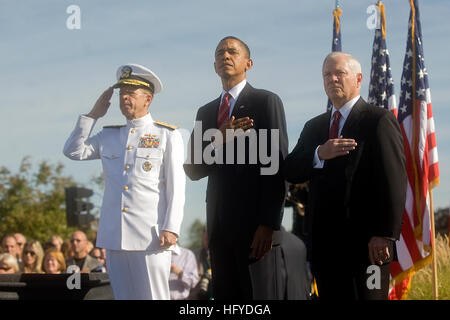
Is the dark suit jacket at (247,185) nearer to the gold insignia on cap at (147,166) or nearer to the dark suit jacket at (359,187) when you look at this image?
the dark suit jacket at (359,187)

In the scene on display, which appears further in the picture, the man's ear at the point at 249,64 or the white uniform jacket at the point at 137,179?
the white uniform jacket at the point at 137,179

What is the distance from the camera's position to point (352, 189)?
13.5ft

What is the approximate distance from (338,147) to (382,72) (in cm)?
584

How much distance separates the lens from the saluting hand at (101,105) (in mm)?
5039

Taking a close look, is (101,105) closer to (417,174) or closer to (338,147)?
(338,147)

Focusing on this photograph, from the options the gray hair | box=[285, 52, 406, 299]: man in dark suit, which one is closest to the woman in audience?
box=[285, 52, 406, 299]: man in dark suit

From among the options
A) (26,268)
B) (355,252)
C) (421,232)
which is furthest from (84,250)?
(355,252)

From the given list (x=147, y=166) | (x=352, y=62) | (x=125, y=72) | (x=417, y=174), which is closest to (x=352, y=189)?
(x=352, y=62)

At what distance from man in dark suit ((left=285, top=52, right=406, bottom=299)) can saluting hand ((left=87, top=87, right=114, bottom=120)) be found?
141cm

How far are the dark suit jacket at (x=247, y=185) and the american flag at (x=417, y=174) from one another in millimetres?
4890

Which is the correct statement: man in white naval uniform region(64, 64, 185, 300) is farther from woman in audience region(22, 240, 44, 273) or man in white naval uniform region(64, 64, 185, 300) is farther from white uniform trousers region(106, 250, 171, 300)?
woman in audience region(22, 240, 44, 273)

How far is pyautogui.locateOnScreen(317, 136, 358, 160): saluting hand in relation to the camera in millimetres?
4133

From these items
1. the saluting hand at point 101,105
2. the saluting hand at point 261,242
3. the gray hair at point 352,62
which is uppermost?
the gray hair at point 352,62

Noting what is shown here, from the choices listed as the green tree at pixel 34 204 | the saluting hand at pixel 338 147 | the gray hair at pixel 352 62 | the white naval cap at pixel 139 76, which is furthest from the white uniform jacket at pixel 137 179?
the green tree at pixel 34 204
